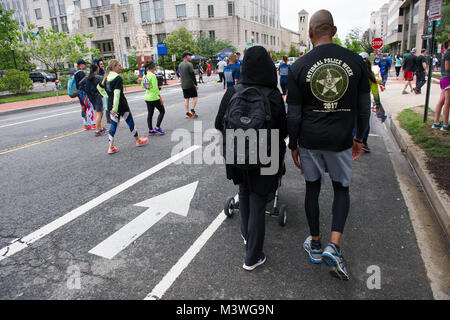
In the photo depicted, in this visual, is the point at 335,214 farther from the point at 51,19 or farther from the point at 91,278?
the point at 51,19

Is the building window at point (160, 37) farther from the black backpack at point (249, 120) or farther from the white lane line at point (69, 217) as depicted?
the black backpack at point (249, 120)

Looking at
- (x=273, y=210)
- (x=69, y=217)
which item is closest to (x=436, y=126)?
(x=273, y=210)

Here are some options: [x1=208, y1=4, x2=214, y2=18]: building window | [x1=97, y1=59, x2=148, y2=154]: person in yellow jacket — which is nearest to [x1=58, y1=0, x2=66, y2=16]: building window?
[x1=208, y1=4, x2=214, y2=18]: building window

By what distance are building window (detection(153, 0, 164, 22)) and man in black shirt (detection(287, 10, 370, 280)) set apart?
65932mm

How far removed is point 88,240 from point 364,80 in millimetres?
3255

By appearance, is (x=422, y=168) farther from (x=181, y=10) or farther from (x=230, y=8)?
(x=230, y=8)

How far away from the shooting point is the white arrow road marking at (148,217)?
346 centimetres

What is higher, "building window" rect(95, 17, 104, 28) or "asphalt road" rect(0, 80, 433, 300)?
"building window" rect(95, 17, 104, 28)

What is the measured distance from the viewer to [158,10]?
2437 inches

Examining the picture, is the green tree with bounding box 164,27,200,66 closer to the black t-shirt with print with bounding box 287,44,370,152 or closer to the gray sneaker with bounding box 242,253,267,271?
the black t-shirt with print with bounding box 287,44,370,152

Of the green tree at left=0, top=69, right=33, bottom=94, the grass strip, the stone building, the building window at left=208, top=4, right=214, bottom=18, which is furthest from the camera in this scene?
the building window at left=208, top=4, right=214, bottom=18

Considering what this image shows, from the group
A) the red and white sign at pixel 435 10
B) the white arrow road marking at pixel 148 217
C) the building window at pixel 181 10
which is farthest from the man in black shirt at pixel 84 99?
the building window at pixel 181 10

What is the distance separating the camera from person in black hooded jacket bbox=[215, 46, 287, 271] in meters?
2.73

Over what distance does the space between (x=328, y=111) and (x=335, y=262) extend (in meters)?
1.32
